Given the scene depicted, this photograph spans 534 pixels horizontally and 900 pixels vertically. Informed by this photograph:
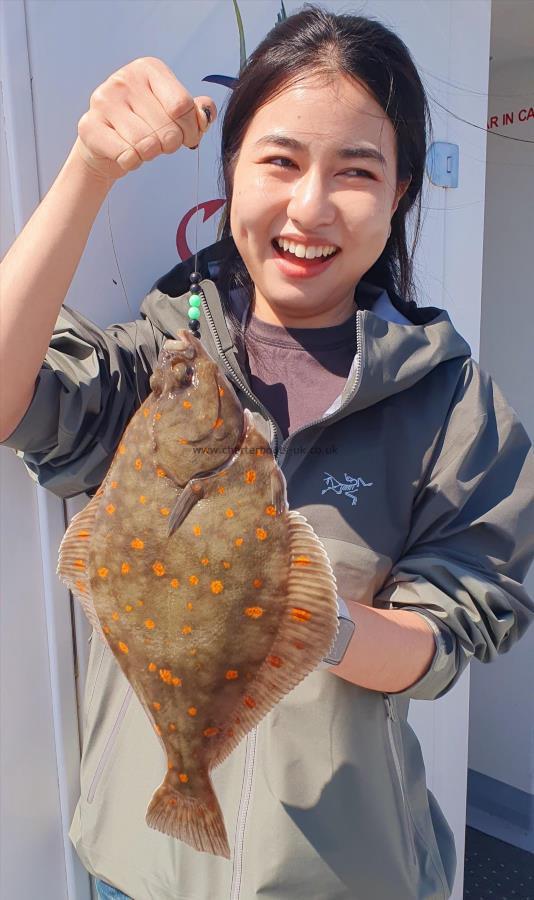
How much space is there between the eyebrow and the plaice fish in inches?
19.3

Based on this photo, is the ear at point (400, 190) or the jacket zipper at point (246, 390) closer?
the jacket zipper at point (246, 390)

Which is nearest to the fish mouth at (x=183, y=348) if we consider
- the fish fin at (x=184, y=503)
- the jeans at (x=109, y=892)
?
the fish fin at (x=184, y=503)

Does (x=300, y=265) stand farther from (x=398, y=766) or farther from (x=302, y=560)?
(x=398, y=766)

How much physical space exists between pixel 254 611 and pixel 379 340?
64cm

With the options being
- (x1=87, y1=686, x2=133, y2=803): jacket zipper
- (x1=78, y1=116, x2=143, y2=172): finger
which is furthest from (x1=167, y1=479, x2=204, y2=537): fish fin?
(x1=87, y1=686, x2=133, y2=803): jacket zipper

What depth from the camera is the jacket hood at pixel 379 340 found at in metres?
1.41

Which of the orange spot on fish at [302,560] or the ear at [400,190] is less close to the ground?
the ear at [400,190]

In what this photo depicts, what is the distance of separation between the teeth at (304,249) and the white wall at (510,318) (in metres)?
2.67

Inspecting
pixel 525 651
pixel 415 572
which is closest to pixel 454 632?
pixel 415 572

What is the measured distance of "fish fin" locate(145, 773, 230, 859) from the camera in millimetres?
1138

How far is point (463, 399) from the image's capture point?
5.01ft

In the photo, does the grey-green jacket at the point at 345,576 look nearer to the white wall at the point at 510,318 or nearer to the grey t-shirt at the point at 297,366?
the grey t-shirt at the point at 297,366

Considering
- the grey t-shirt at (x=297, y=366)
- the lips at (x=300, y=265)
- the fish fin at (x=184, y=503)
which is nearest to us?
the fish fin at (x=184, y=503)

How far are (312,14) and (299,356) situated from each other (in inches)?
27.9
